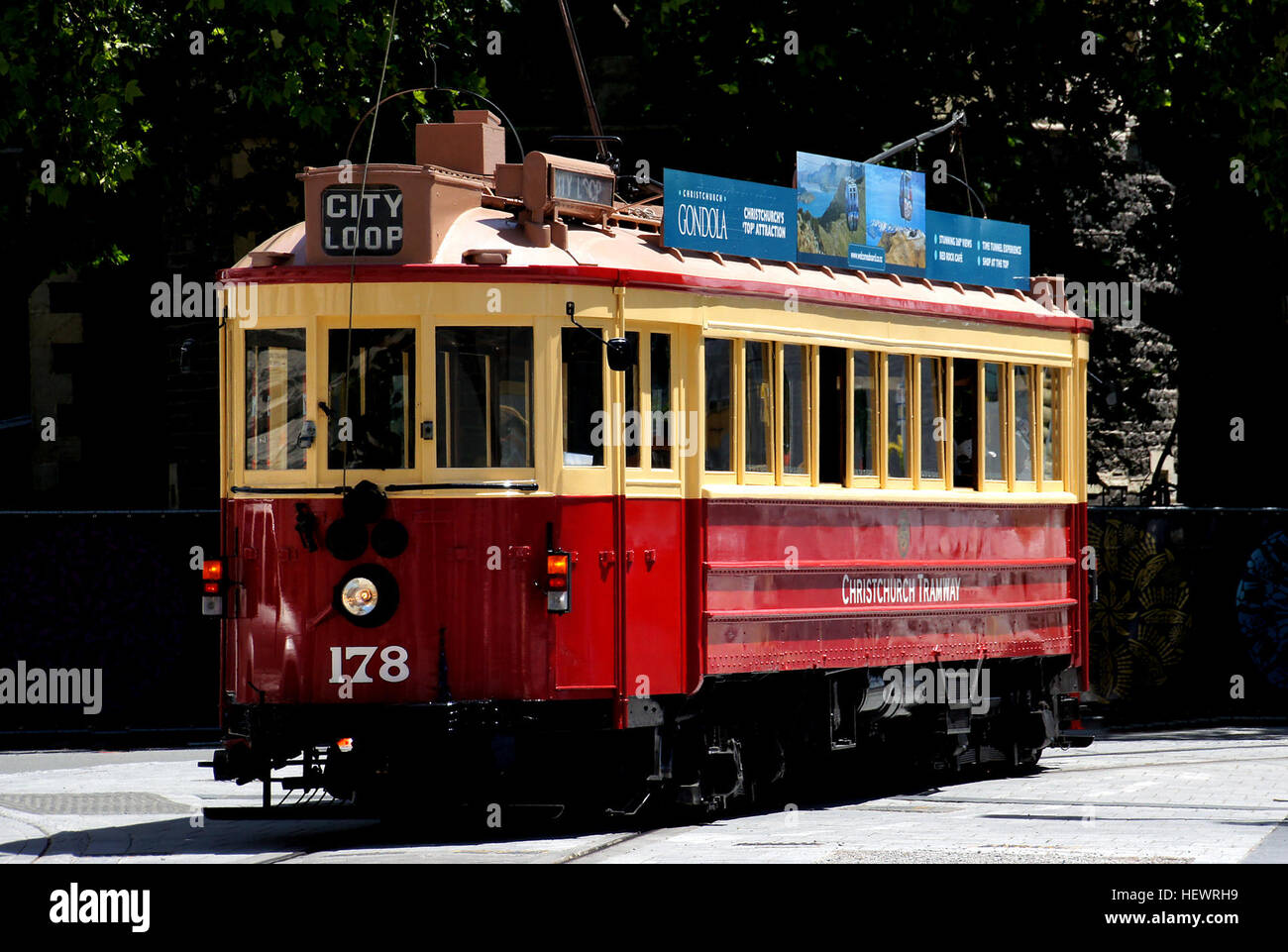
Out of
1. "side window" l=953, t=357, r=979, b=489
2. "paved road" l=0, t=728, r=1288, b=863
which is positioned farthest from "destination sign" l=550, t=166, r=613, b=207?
"paved road" l=0, t=728, r=1288, b=863

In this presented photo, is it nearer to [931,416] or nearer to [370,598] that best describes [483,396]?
[370,598]

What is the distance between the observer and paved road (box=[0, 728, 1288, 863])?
37.0 ft

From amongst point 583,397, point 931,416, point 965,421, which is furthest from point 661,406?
point 965,421

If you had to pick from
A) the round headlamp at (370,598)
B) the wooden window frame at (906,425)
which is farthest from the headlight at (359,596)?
the wooden window frame at (906,425)

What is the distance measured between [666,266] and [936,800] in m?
3.97

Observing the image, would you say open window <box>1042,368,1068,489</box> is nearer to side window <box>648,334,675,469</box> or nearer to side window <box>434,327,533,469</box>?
side window <box>648,334,675,469</box>

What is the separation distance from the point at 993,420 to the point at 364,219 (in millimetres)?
5273

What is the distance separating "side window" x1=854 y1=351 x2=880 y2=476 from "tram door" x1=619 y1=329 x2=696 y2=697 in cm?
166

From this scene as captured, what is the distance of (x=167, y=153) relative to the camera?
23.0m

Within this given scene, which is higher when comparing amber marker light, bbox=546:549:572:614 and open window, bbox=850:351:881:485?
open window, bbox=850:351:881:485

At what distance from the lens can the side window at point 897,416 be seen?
14430mm

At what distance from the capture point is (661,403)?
1277cm

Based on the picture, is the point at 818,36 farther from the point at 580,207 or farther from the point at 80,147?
the point at 580,207
